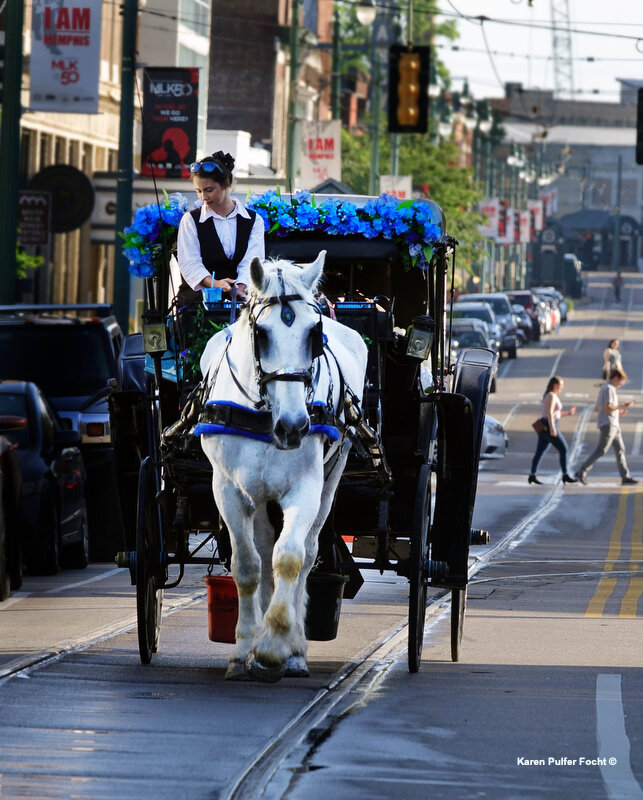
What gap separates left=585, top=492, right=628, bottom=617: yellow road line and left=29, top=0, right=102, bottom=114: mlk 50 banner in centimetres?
972

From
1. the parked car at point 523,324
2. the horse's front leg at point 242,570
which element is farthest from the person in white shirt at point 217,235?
the parked car at point 523,324

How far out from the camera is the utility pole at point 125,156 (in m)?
31.2

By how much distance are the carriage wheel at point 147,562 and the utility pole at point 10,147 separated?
1530cm

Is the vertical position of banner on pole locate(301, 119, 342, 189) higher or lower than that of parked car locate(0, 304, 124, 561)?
higher

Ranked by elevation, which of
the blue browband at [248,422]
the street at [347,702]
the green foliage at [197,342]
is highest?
the green foliage at [197,342]

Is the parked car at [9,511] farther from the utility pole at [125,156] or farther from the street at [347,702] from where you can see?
the utility pole at [125,156]

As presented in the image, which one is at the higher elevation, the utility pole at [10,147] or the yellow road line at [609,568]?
the utility pole at [10,147]

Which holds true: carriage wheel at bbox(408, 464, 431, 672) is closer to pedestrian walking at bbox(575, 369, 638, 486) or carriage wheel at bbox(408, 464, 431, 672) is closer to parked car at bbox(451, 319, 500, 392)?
pedestrian walking at bbox(575, 369, 638, 486)

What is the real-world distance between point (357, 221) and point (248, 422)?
8.29 feet

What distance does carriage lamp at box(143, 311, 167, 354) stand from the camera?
441 inches

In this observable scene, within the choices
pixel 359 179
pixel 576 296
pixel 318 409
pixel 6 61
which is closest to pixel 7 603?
pixel 318 409

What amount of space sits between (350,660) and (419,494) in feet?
3.86

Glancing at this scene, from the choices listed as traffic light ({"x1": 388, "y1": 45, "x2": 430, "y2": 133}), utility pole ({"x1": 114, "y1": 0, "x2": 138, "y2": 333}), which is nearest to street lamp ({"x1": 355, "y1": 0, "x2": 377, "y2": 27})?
traffic light ({"x1": 388, "y1": 45, "x2": 430, "y2": 133})

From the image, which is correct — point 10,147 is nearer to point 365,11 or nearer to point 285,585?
point 285,585
